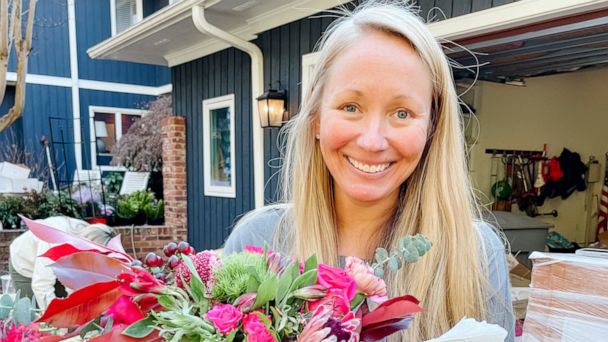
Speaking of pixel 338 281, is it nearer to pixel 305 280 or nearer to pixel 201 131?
pixel 305 280

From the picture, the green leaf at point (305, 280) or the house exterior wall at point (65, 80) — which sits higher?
the house exterior wall at point (65, 80)

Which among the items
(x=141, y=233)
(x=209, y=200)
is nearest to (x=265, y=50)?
(x=209, y=200)

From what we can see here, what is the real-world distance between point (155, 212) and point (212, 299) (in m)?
5.30

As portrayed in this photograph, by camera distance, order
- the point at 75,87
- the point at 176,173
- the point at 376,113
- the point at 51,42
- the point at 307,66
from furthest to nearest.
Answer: the point at 75,87 → the point at 51,42 → the point at 176,173 → the point at 307,66 → the point at 376,113

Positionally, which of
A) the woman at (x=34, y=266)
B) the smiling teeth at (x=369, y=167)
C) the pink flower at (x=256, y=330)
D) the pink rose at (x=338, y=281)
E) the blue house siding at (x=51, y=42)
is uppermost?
the blue house siding at (x=51, y=42)

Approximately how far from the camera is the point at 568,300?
74 cm

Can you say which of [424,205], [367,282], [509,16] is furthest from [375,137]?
[509,16]

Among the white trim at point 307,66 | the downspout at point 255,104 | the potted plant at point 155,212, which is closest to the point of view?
the white trim at point 307,66

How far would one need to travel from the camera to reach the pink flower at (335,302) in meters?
0.35

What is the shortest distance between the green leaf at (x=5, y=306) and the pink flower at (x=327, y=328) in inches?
11.5

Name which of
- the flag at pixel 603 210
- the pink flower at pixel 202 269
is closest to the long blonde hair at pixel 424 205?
the pink flower at pixel 202 269

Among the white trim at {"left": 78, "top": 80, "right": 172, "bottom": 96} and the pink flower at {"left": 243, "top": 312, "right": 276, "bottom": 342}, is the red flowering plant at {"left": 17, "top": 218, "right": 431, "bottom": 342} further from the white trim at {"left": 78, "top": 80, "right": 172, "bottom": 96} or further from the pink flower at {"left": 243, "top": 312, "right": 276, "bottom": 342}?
the white trim at {"left": 78, "top": 80, "right": 172, "bottom": 96}

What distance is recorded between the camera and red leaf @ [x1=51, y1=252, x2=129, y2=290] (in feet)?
1.18

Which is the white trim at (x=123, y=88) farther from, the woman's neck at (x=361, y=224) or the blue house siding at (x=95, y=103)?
the woman's neck at (x=361, y=224)
